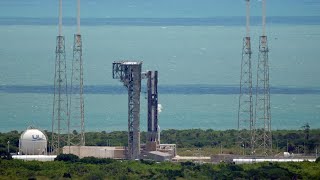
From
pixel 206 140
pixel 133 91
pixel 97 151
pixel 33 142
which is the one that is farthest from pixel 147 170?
pixel 206 140

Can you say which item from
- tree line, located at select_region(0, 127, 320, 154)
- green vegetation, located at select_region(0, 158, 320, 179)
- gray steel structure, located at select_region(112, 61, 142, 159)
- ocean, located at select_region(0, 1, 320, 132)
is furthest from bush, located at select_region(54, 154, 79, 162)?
ocean, located at select_region(0, 1, 320, 132)

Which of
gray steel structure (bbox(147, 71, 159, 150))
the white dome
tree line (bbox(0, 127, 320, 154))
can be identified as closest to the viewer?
gray steel structure (bbox(147, 71, 159, 150))

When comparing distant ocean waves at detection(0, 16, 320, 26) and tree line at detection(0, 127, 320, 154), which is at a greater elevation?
distant ocean waves at detection(0, 16, 320, 26)

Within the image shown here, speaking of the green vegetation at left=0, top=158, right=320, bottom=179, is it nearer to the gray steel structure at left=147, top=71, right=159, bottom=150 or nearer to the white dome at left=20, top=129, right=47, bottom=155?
the gray steel structure at left=147, top=71, right=159, bottom=150

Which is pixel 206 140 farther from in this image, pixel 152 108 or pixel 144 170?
pixel 144 170

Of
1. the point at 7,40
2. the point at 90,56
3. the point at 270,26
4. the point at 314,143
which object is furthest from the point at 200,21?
the point at 314,143
